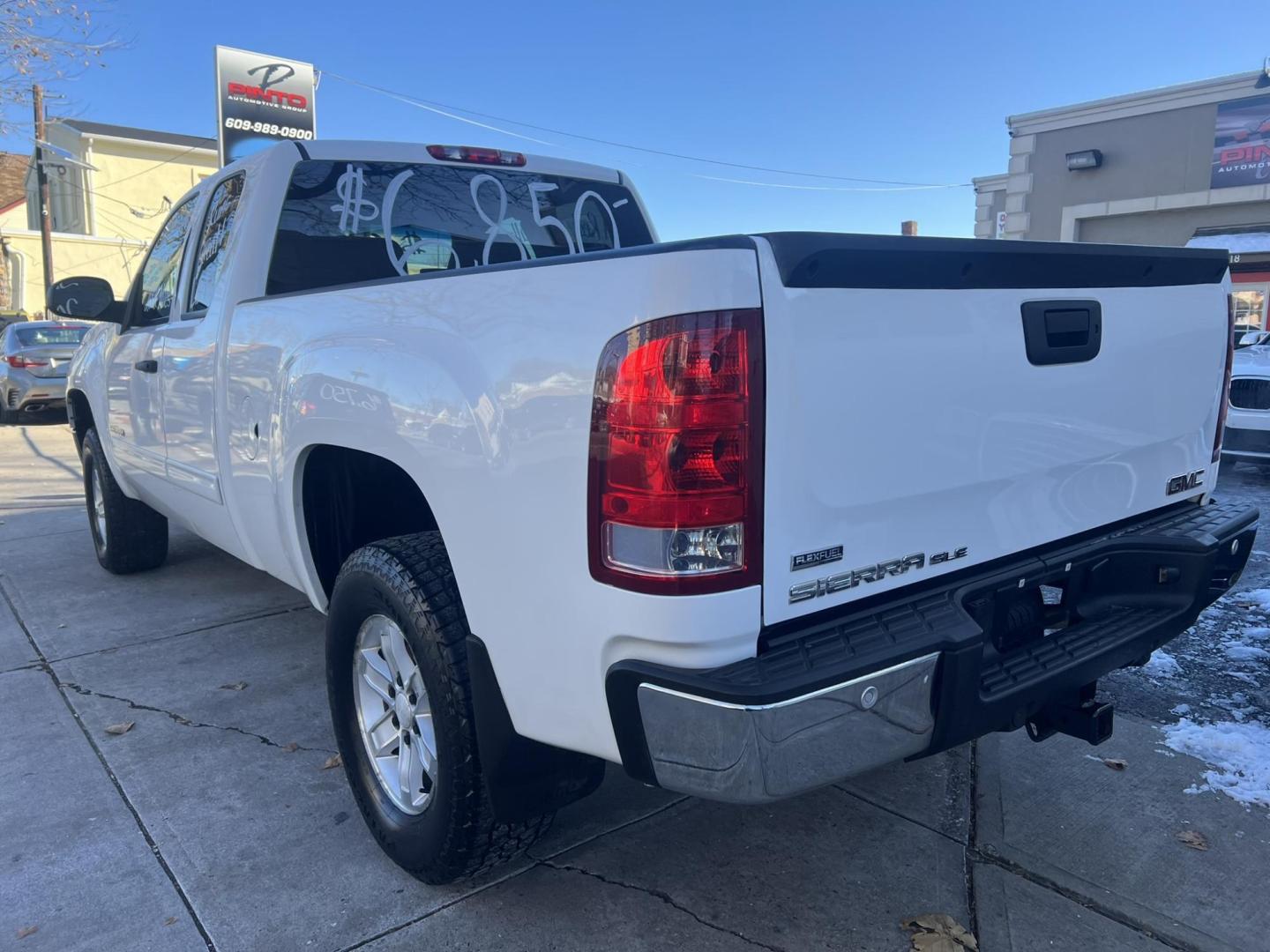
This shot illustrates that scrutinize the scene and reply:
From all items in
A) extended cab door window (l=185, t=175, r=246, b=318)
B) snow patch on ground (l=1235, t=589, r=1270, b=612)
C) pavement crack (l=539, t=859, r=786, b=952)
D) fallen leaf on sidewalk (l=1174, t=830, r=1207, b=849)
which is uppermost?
extended cab door window (l=185, t=175, r=246, b=318)

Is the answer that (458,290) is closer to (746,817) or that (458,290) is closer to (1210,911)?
(746,817)

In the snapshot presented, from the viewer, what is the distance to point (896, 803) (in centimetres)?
312

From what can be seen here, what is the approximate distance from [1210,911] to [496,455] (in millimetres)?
2265

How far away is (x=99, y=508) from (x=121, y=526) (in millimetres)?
454

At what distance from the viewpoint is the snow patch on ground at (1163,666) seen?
4.15m

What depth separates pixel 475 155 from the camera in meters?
3.99

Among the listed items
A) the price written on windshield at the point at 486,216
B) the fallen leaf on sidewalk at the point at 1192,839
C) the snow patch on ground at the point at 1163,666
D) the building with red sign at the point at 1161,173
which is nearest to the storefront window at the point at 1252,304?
the building with red sign at the point at 1161,173

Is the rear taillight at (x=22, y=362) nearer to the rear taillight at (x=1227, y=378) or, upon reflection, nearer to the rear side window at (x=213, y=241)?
the rear side window at (x=213, y=241)

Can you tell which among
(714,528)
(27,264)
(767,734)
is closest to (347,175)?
(714,528)

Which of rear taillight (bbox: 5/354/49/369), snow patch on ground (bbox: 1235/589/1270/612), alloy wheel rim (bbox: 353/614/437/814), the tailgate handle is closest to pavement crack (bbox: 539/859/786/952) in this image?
alloy wheel rim (bbox: 353/614/437/814)

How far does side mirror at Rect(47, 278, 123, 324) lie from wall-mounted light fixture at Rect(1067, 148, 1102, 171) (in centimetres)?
1848

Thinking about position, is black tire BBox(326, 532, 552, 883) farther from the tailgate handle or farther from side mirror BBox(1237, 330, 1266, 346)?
side mirror BBox(1237, 330, 1266, 346)

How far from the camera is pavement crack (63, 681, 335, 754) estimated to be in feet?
11.5

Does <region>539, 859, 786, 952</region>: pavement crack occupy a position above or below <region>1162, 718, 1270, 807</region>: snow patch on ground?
below
